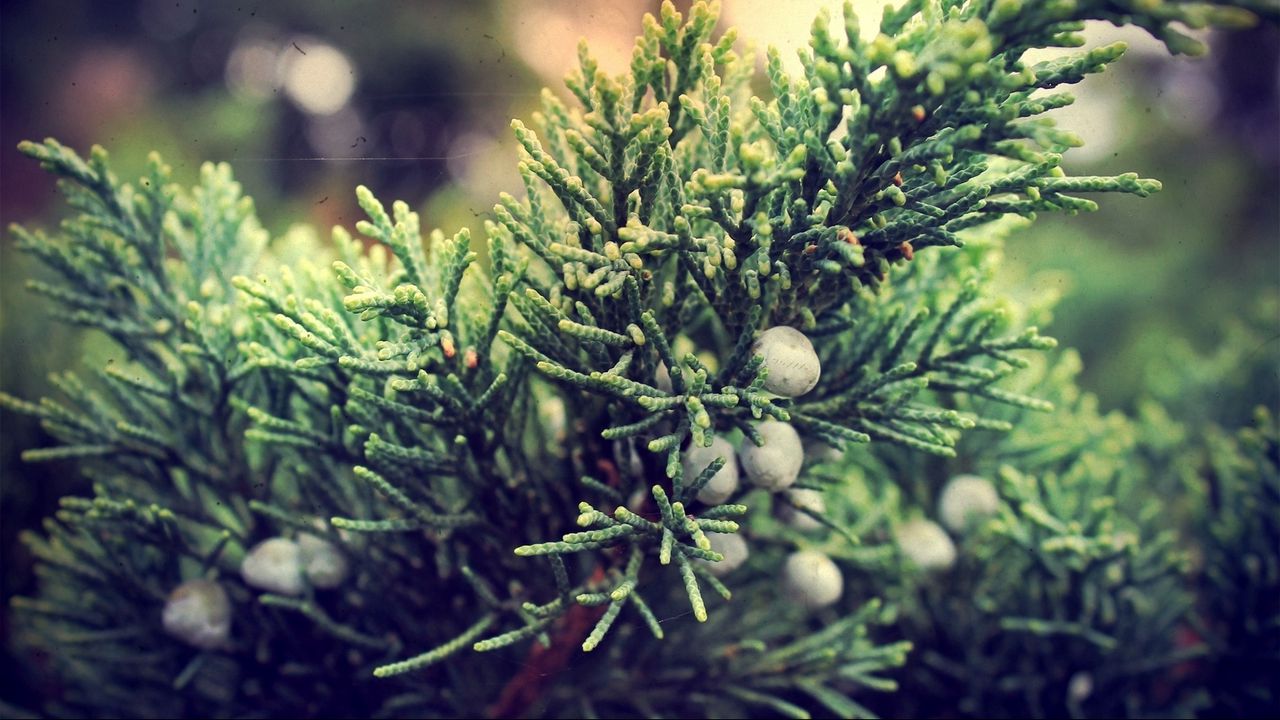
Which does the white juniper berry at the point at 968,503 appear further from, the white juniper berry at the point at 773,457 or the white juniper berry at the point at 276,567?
the white juniper berry at the point at 276,567

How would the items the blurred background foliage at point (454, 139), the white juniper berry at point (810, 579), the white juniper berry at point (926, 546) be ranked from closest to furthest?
the white juniper berry at point (810, 579)
the white juniper berry at point (926, 546)
the blurred background foliage at point (454, 139)

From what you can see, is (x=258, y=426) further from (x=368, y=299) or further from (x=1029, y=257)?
→ (x=1029, y=257)

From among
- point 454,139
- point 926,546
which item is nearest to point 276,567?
point 926,546

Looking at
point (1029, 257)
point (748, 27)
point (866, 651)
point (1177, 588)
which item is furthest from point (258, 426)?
point (1029, 257)

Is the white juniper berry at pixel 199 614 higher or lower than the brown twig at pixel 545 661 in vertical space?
higher

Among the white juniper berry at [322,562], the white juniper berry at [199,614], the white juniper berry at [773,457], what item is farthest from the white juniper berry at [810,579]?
the white juniper berry at [199,614]

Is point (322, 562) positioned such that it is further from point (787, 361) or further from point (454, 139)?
point (454, 139)
